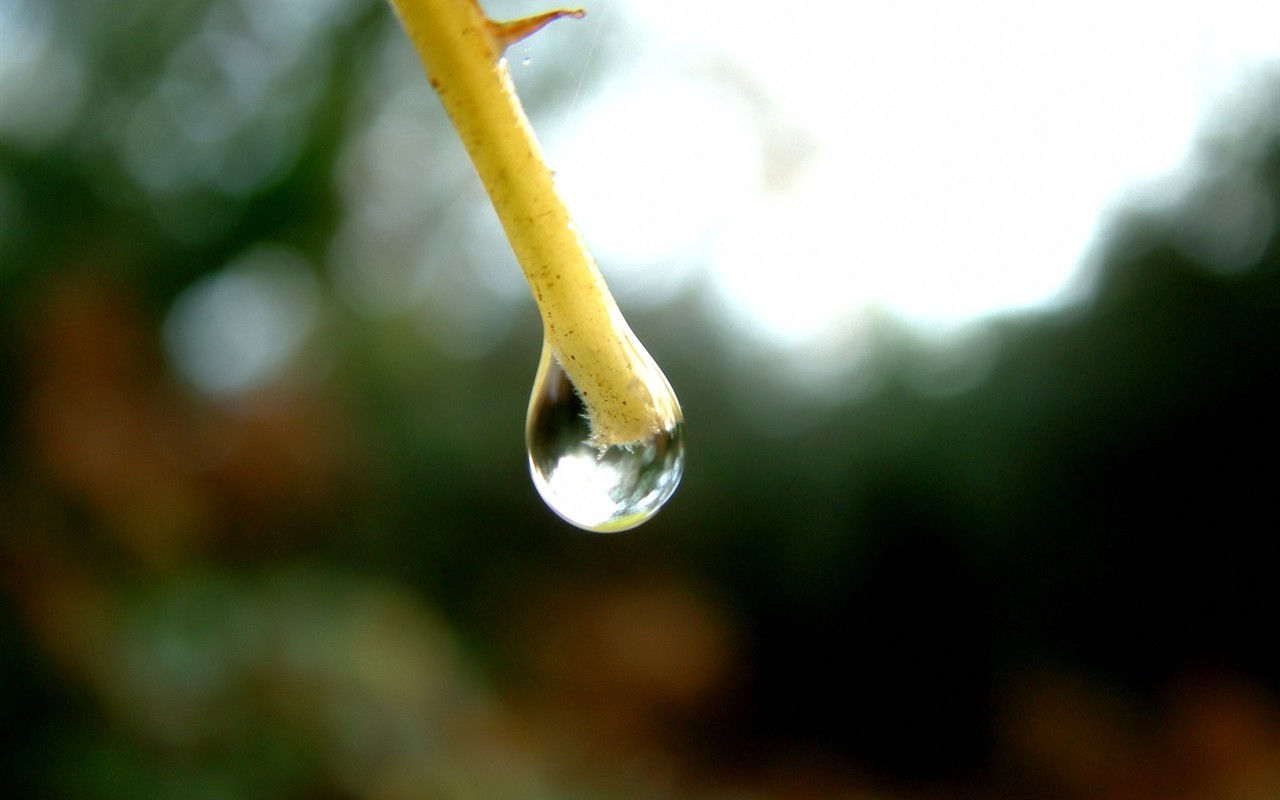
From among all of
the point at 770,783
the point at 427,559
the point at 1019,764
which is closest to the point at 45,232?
the point at 427,559

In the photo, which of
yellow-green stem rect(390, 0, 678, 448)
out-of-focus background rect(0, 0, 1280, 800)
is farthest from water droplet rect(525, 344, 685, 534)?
out-of-focus background rect(0, 0, 1280, 800)

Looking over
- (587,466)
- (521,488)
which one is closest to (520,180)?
(587,466)

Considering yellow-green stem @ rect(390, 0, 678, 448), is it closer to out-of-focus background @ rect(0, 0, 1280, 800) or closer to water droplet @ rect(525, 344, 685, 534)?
water droplet @ rect(525, 344, 685, 534)

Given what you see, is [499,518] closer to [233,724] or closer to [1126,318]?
[233,724]

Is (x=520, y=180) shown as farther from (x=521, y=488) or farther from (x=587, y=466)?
(x=521, y=488)

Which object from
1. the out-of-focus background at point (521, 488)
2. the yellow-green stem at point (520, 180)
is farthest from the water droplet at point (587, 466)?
the out-of-focus background at point (521, 488)

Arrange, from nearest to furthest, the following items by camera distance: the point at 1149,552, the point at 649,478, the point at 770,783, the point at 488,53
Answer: the point at 488,53, the point at 649,478, the point at 1149,552, the point at 770,783
